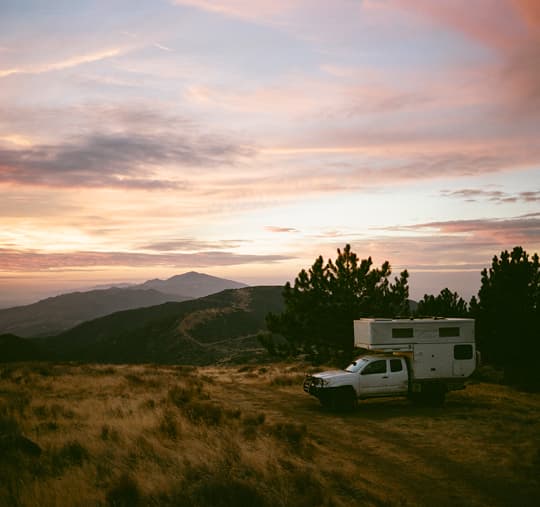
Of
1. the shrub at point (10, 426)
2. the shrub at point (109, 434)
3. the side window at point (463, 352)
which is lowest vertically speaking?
the shrub at point (109, 434)

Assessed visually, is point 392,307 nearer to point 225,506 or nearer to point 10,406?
point 10,406

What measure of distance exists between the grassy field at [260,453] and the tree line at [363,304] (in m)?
5.32

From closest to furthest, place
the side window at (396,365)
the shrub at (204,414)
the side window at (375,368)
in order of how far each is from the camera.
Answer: the shrub at (204,414), the side window at (375,368), the side window at (396,365)

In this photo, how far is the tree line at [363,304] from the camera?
23.7 m

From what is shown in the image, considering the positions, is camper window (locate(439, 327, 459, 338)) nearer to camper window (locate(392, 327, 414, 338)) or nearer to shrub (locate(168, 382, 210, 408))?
camper window (locate(392, 327, 414, 338))

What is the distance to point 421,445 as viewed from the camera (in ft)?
41.5

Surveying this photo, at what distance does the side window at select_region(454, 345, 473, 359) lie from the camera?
62.4 ft

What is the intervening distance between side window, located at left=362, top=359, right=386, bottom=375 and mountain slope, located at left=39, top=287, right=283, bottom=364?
4974cm

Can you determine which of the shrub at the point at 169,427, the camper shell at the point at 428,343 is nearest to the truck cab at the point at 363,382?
the camper shell at the point at 428,343

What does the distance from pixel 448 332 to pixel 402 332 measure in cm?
205

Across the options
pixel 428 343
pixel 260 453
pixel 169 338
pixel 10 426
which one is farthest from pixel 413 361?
pixel 169 338

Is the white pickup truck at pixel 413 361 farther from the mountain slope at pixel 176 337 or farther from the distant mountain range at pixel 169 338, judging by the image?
the mountain slope at pixel 176 337

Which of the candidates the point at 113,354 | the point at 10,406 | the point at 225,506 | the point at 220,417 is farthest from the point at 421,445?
the point at 113,354

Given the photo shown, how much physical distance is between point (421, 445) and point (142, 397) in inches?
433
